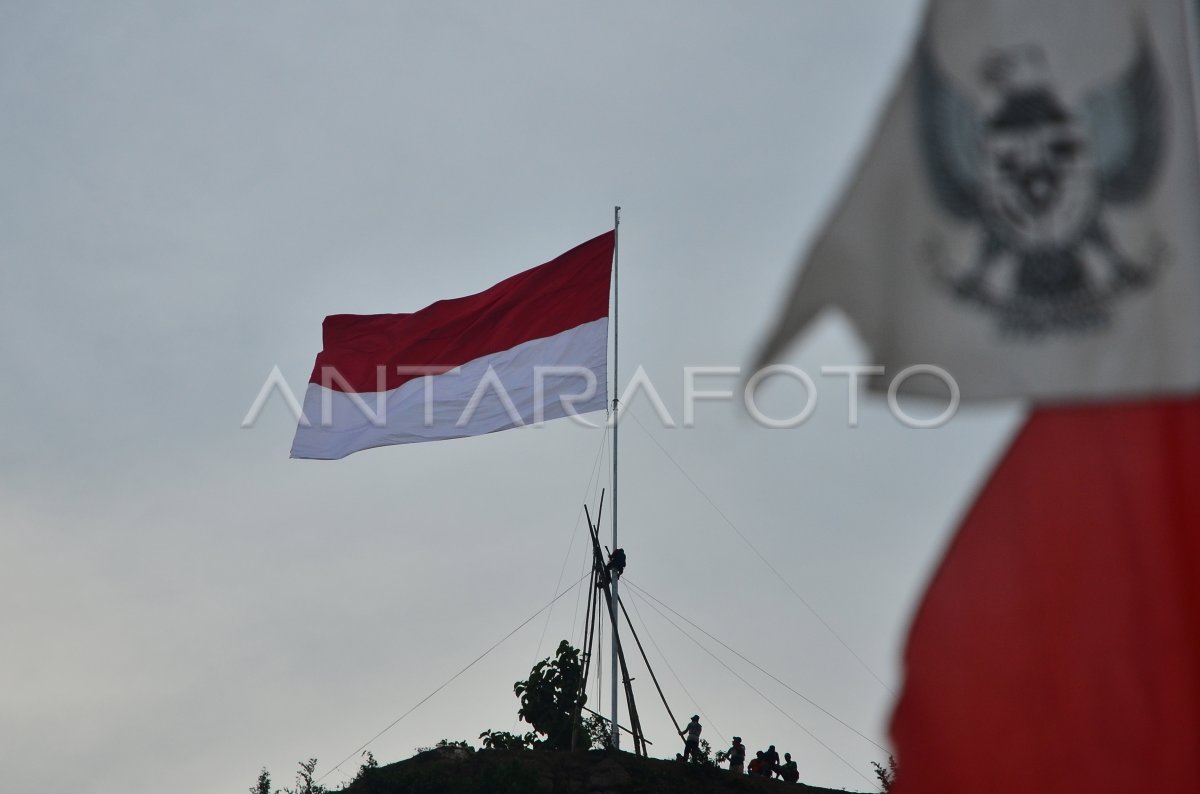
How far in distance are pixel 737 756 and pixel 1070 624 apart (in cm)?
2076

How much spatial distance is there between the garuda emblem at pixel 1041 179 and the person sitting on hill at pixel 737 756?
20378 mm

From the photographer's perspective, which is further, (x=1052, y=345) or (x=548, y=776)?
(x=548, y=776)

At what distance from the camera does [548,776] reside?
23.9 m

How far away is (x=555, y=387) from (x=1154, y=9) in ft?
50.0

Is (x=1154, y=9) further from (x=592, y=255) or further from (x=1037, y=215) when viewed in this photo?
(x=592, y=255)

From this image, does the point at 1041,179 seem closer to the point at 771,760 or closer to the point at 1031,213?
the point at 1031,213

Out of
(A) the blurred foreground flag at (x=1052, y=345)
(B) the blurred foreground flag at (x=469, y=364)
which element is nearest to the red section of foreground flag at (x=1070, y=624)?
(A) the blurred foreground flag at (x=1052, y=345)

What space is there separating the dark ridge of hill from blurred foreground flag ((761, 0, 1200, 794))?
17.5 m

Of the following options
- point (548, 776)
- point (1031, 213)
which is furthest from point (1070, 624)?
point (548, 776)

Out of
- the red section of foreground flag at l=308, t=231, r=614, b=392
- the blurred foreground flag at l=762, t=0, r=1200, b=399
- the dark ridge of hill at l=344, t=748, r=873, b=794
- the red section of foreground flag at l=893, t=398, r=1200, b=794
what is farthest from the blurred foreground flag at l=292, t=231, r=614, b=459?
the red section of foreground flag at l=893, t=398, r=1200, b=794

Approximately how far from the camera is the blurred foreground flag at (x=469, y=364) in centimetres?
2188

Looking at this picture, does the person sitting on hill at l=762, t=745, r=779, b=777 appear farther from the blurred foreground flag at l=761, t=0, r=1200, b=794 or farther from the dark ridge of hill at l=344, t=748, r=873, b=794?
the blurred foreground flag at l=761, t=0, r=1200, b=794

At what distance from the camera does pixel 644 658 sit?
87.5 ft

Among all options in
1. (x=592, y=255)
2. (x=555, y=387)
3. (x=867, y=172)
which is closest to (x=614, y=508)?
(x=555, y=387)
